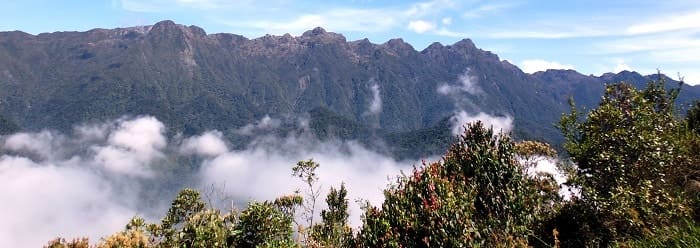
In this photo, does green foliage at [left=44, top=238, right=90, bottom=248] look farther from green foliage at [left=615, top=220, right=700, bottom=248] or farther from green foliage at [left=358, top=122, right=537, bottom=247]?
green foliage at [left=615, top=220, right=700, bottom=248]

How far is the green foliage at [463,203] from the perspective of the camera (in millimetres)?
18438

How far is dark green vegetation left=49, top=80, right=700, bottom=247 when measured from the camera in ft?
61.7

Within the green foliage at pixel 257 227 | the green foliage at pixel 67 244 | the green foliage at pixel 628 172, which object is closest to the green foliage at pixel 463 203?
the green foliage at pixel 628 172

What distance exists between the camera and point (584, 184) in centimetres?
2923

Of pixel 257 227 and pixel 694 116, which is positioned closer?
pixel 257 227

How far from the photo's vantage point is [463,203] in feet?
63.9

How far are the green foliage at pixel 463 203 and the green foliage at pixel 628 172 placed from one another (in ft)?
12.5

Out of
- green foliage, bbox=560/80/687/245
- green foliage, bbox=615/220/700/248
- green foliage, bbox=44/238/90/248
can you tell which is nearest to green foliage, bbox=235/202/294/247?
green foliage, bbox=44/238/90/248

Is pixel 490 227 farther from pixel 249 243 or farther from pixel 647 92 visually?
pixel 647 92

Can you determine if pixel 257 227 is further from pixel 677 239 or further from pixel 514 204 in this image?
pixel 677 239

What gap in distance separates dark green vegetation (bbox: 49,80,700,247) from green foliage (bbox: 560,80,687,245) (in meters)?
0.07

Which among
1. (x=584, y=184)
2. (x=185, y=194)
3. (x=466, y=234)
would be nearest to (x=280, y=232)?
(x=466, y=234)

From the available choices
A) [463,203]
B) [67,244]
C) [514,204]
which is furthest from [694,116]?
[67,244]

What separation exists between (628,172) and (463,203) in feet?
45.0
